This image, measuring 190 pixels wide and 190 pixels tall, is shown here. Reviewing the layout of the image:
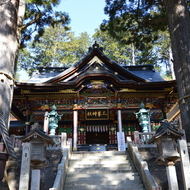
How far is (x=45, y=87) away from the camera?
1260cm

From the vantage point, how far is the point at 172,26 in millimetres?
9617

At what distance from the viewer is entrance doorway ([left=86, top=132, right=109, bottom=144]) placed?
15.1 m

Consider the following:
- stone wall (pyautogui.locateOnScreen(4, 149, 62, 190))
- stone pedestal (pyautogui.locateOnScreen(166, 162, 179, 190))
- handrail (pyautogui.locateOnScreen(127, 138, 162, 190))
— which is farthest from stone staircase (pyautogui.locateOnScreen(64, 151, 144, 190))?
stone pedestal (pyautogui.locateOnScreen(166, 162, 179, 190))

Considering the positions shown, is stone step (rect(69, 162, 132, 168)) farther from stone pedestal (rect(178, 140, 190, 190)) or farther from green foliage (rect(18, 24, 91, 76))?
green foliage (rect(18, 24, 91, 76))

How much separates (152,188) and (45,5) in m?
9.95

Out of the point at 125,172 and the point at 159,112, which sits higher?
the point at 159,112

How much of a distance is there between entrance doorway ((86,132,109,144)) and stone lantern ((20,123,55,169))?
893 cm

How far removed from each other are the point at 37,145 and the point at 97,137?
9.27 meters

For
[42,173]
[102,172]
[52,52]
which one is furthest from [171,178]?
[52,52]

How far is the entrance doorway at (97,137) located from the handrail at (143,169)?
236 inches

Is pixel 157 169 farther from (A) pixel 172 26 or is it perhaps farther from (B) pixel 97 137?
(B) pixel 97 137

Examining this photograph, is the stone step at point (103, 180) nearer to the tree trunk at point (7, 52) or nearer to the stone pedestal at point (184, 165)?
the stone pedestal at point (184, 165)

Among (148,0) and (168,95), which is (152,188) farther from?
(148,0)

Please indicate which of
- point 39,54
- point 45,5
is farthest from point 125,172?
point 39,54
